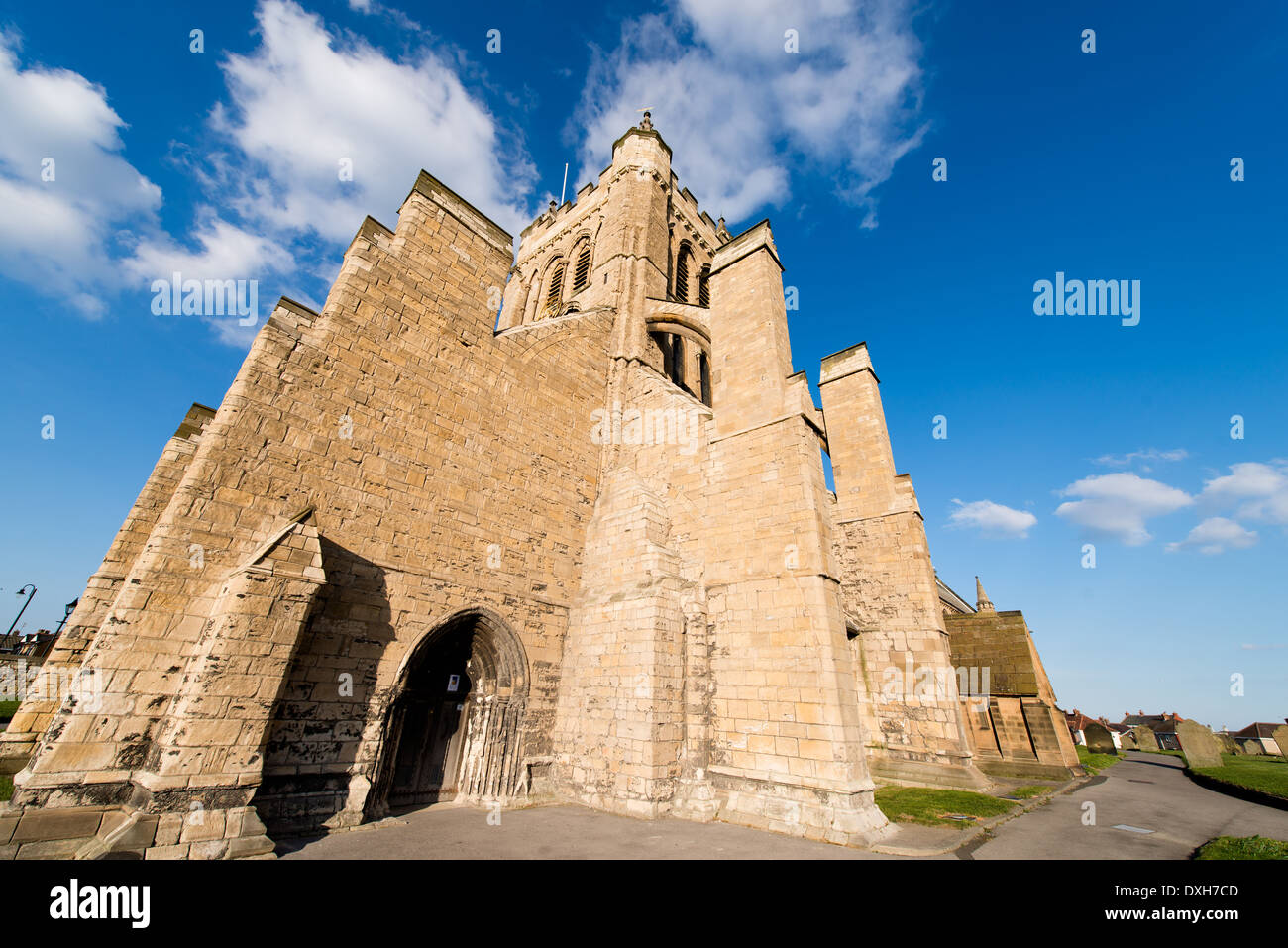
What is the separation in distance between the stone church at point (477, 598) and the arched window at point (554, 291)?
6.94 m

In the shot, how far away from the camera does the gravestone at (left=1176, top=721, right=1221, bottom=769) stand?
62.8ft

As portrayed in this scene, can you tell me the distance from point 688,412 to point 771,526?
3.63m

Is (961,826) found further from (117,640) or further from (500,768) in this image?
(117,640)

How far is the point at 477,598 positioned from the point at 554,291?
48.9 ft

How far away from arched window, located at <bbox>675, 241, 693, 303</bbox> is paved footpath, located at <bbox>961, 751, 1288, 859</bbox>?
1715 cm

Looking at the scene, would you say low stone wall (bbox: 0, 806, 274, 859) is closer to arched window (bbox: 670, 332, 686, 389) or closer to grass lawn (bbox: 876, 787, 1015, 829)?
grass lawn (bbox: 876, 787, 1015, 829)

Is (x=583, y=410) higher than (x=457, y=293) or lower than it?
lower

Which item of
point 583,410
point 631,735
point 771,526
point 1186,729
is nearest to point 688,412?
point 583,410

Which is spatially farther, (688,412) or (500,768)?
(688,412)

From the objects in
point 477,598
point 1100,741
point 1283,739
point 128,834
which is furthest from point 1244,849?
point 1283,739

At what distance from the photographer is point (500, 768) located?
8109 millimetres

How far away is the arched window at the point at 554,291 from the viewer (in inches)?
736

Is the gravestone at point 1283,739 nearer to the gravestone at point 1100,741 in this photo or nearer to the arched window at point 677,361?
the gravestone at point 1100,741

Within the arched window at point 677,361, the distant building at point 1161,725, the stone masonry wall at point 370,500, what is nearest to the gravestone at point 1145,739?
the distant building at point 1161,725
